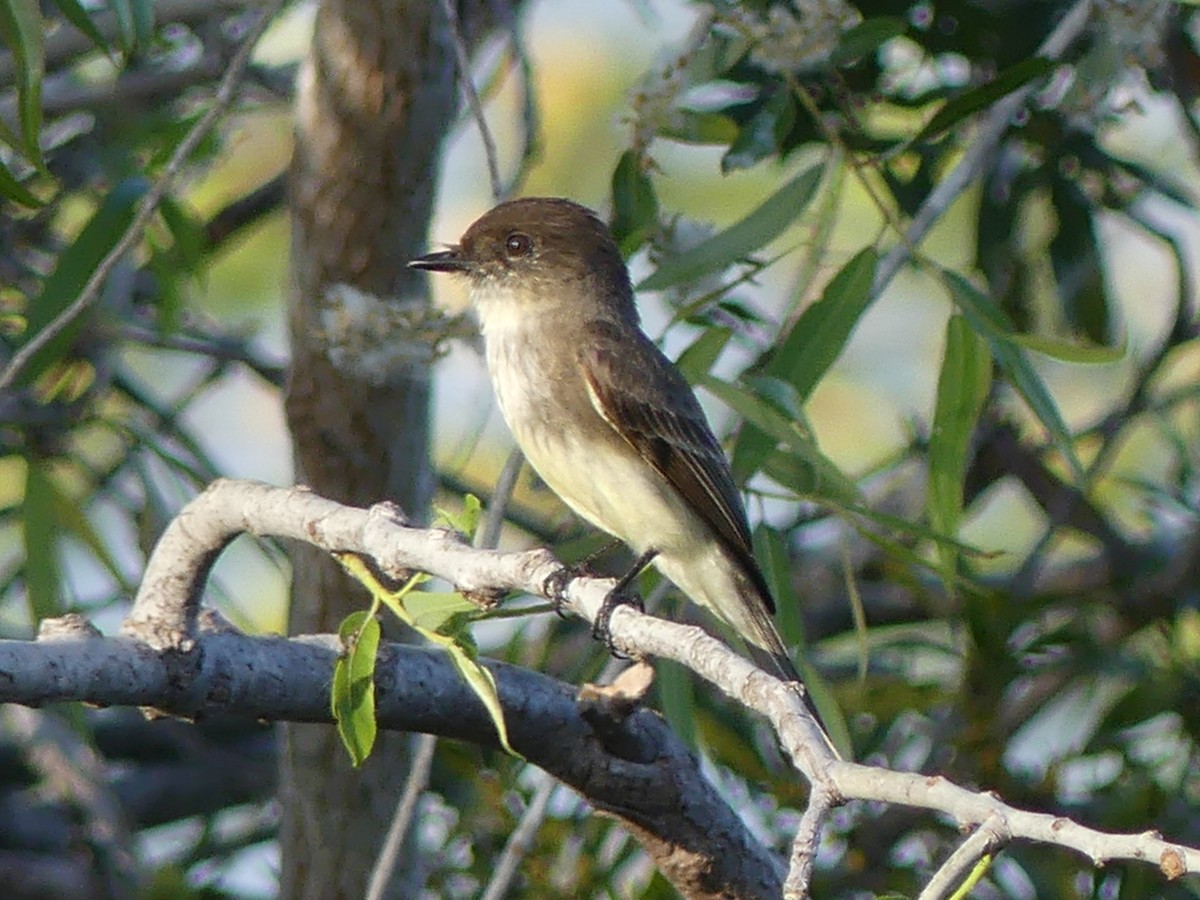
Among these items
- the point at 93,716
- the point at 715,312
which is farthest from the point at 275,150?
the point at 715,312

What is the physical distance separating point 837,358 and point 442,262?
0.94 m

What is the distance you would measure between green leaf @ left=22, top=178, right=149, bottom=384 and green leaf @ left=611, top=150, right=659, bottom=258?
1.00 m

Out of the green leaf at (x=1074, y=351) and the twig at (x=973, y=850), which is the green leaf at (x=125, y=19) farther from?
the twig at (x=973, y=850)

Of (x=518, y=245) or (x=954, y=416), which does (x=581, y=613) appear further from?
(x=518, y=245)

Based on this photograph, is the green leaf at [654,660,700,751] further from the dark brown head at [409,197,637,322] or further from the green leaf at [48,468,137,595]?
the green leaf at [48,468,137,595]

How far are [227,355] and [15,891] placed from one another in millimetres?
1381

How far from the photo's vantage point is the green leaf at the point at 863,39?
3891 mm

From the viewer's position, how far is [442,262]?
4.17 metres

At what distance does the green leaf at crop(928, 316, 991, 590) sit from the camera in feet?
11.8

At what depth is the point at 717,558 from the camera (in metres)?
4.06

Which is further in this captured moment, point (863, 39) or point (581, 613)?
point (863, 39)

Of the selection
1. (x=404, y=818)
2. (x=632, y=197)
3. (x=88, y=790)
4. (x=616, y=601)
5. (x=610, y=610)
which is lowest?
(x=88, y=790)

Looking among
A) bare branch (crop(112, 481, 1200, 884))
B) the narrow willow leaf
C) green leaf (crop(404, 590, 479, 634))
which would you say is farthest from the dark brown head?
green leaf (crop(404, 590, 479, 634))

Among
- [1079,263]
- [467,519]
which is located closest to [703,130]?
[1079,263]
